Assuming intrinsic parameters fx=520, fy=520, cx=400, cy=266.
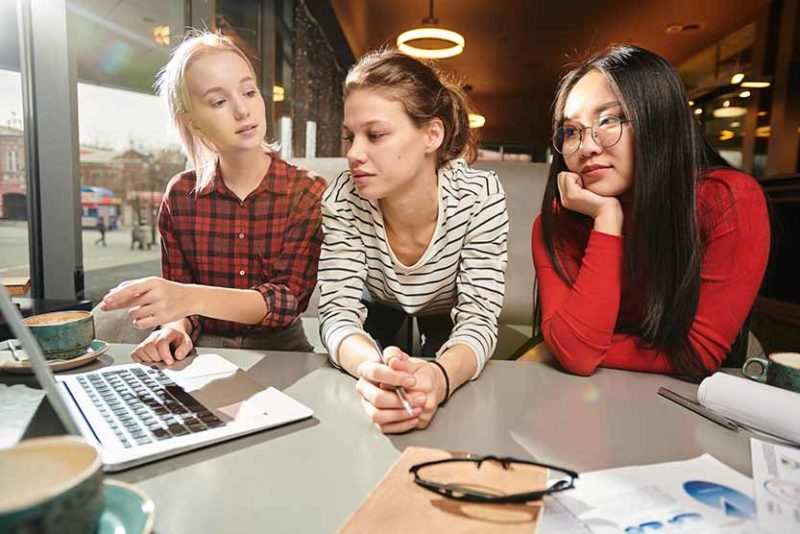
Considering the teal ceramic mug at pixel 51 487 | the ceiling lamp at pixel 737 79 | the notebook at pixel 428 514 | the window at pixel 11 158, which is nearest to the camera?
the teal ceramic mug at pixel 51 487

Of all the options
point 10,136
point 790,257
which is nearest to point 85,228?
point 10,136

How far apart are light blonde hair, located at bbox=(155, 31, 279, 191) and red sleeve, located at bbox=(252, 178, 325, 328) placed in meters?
0.21

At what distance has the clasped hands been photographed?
0.61 meters

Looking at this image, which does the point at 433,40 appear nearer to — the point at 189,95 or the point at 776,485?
the point at 189,95

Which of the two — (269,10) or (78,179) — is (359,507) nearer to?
(78,179)

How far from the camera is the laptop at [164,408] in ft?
1.80

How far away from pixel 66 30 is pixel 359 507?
1.94m

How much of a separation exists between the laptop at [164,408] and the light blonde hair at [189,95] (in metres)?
0.61

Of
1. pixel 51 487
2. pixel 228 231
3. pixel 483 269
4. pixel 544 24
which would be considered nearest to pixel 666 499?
pixel 51 487

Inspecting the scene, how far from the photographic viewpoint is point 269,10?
126 inches

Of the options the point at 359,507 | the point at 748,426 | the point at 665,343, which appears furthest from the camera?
the point at 665,343

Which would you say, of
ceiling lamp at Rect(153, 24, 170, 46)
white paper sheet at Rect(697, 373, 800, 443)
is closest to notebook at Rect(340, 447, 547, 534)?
white paper sheet at Rect(697, 373, 800, 443)

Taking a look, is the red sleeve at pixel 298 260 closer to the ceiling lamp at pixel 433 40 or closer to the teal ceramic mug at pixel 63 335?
the teal ceramic mug at pixel 63 335

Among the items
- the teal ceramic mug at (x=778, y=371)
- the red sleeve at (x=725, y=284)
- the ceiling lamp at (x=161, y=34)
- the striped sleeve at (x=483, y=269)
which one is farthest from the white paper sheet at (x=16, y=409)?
the ceiling lamp at (x=161, y=34)
